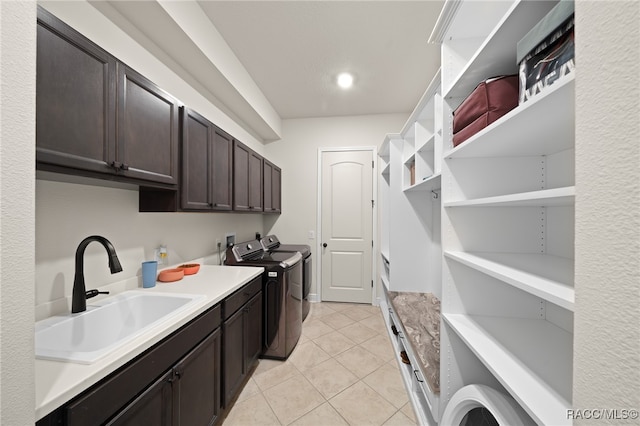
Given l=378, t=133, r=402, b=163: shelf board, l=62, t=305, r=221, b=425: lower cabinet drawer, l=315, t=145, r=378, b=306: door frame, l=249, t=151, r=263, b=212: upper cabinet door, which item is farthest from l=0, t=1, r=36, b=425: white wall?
l=315, t=145, r=378, b=306: door frame

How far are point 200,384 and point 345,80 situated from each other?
3.00 metres

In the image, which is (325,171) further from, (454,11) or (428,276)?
(454,11)

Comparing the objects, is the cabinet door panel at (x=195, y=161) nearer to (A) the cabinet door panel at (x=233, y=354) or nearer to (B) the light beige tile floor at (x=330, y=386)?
(A) the cabinet door panel at (x=233, y=354)

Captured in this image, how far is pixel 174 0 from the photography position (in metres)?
1.43

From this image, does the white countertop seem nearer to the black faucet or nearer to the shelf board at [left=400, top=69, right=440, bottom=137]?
the black faucet

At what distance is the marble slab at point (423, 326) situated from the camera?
1.29m

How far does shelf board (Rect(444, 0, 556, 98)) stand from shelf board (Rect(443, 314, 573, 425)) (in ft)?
3.73

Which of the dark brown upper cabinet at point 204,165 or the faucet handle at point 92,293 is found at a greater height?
the dark brown upper cabinet at point 204,165

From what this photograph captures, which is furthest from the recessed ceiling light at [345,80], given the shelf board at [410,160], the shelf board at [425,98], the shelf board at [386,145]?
the shelf board at [410,160]

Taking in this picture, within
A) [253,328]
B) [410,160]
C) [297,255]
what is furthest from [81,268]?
[410,160]

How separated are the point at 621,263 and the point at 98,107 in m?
1.72

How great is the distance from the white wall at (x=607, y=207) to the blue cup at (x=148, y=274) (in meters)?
1.98

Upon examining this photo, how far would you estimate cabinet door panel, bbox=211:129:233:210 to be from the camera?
1887 millimetres

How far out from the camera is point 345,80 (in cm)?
264
